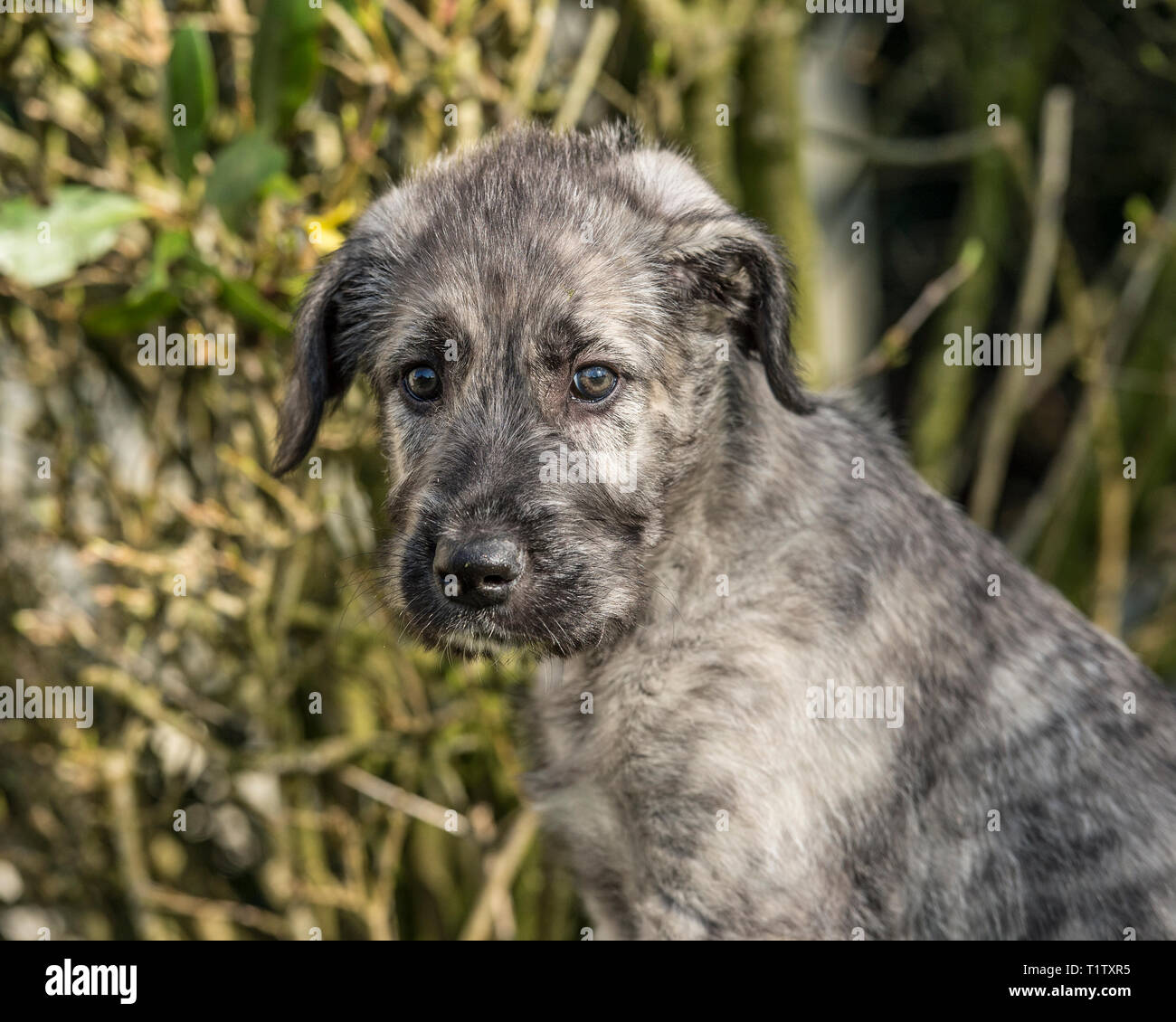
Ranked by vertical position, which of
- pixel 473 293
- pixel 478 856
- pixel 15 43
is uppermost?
pixel 15 43

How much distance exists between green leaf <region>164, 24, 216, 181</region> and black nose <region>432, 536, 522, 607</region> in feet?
4.20

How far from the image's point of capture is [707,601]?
3.08 metres

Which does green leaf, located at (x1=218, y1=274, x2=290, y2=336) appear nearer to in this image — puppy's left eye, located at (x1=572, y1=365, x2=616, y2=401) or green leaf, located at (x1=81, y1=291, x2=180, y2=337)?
green leaf, located at (x1=81, y1=291, x2=180, y2=337)

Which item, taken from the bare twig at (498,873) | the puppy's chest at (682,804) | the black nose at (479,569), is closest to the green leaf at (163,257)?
the black nose at (479,569)

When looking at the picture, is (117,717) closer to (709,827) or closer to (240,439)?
(240,439)

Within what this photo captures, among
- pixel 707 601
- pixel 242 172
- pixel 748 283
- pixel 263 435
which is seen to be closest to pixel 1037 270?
pixel 748 283

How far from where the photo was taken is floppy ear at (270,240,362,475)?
3254mm

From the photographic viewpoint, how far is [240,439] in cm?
412

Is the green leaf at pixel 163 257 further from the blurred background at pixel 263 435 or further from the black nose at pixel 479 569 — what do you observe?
the black nose at pixel 479 569

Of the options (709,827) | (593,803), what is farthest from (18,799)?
(709,827)

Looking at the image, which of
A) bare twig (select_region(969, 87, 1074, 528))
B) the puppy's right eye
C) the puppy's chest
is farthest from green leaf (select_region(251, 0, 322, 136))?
bare twig (select_region(969, 87, 1074, 528))

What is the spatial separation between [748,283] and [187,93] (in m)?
1.43

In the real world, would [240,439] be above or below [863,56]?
below
